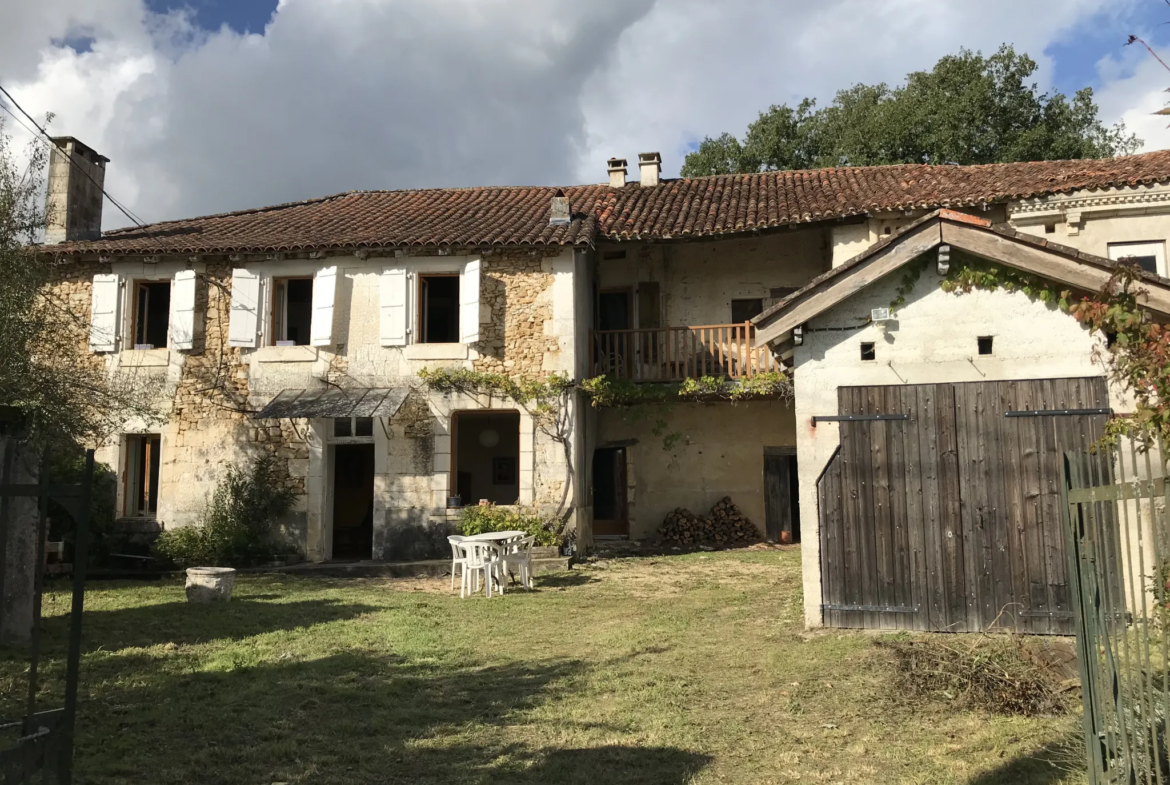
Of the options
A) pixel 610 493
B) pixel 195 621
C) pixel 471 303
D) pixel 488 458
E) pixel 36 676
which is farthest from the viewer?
pixel 488 458

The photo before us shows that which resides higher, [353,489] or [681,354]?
[681,354]

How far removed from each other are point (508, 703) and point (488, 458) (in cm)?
1400

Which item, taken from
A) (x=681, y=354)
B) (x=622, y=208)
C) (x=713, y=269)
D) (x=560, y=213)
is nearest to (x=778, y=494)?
(x=681, y=354)

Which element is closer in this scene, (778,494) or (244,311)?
(244,311)

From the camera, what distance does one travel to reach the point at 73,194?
16.0 metres

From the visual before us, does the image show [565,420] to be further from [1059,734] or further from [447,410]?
[1059,734]

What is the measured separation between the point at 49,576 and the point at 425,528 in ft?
17.2

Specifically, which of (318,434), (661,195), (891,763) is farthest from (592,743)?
(661,195)

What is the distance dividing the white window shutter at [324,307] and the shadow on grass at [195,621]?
213 inches

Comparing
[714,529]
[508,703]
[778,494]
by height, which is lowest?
[508,703]

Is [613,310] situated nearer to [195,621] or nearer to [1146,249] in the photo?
[1146,249]

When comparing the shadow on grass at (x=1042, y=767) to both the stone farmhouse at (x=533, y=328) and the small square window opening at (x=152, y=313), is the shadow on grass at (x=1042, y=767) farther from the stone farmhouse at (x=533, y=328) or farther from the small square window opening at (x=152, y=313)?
the small square window opening at (x=152, y=313)

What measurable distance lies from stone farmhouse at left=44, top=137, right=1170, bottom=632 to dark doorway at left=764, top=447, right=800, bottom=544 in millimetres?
54

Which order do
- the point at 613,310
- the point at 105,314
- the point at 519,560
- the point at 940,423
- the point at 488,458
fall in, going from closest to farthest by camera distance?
the point at 940,423 < the point at 519,560 < the point at 105,314 < the point at 613,310 < the point at 488,458
